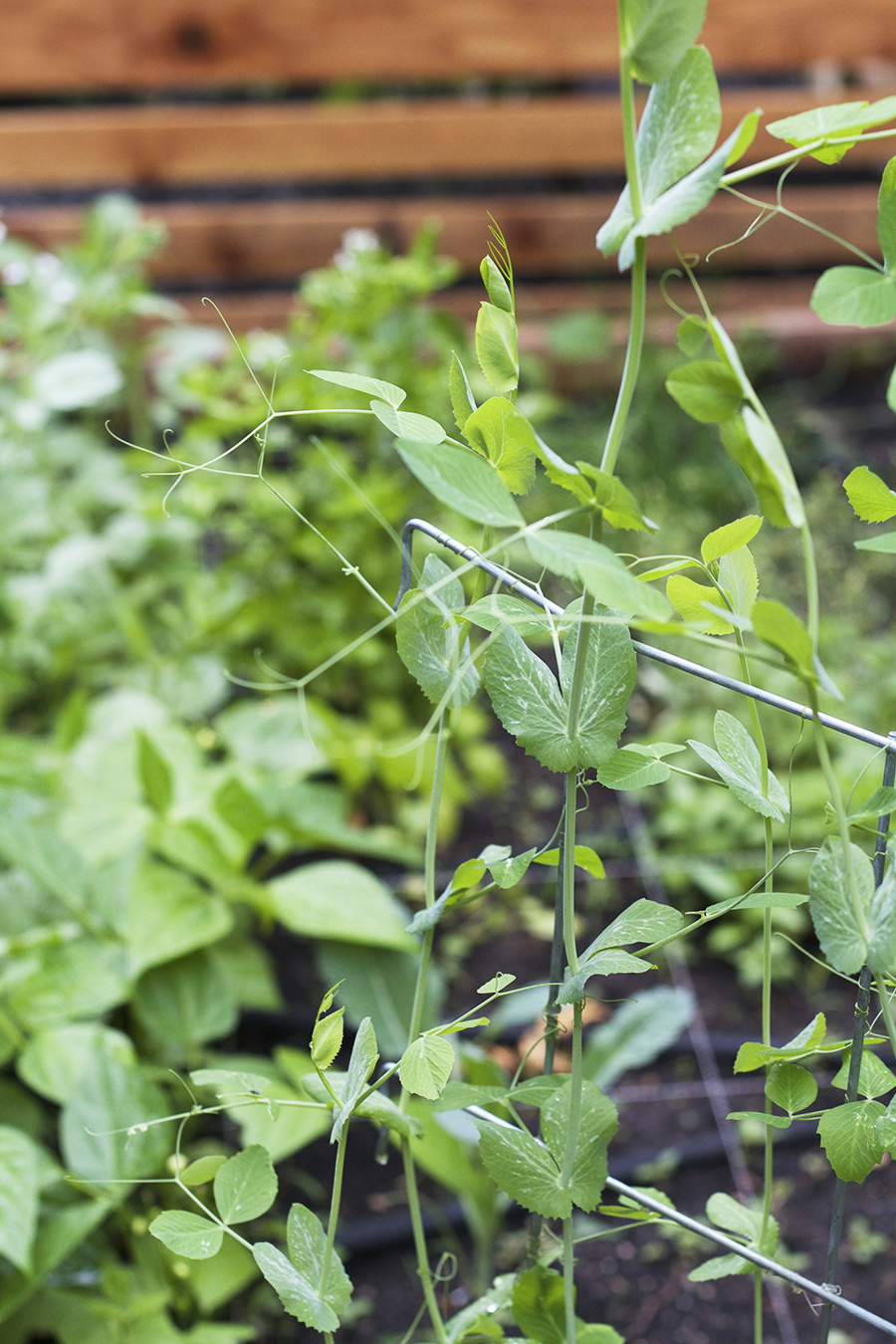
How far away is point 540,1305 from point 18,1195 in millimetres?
458

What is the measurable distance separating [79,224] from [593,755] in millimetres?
2291

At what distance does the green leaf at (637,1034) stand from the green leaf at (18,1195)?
537mm

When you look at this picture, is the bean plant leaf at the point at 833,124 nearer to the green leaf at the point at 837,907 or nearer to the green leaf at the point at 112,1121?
the green leaf at the point at 837,907

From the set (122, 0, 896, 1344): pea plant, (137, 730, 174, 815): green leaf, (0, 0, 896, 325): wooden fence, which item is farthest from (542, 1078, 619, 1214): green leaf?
(0, 0, 896, 325): wooden fence

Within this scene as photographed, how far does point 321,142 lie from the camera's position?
2361mm

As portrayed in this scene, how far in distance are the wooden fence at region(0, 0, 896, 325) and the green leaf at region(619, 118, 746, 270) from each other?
2023mm

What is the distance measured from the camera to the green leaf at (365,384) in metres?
0.45

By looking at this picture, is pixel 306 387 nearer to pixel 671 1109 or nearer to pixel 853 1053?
pixel 671 1109

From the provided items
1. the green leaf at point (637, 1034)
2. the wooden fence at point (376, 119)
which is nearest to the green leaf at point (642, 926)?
the green leaf at point (637, 1034)

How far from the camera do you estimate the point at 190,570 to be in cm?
185

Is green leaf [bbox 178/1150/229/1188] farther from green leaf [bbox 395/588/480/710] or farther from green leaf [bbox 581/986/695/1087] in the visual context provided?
green leaf [bbox 581/986/695/1087]

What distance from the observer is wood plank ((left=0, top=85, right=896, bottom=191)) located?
2311 mm

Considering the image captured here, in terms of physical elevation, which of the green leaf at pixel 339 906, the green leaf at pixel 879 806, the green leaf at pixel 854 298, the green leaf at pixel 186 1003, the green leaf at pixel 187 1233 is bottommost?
the green leaf at pixel 186 1003

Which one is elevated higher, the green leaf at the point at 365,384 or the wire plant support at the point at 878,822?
the green leaf at the point at 365,384
